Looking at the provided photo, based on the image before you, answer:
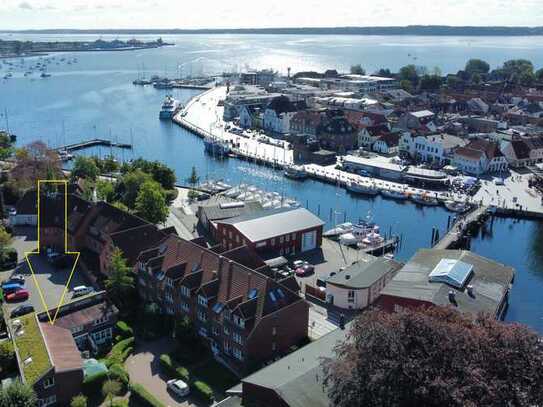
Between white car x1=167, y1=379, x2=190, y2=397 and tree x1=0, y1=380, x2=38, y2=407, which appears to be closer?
tree x1=0, y1=380, x2=38, y2=407

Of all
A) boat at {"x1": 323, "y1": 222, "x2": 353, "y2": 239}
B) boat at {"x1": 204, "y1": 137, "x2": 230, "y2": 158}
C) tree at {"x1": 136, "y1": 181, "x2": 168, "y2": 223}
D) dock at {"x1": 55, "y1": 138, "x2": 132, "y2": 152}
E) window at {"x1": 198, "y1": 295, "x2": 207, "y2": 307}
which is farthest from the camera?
dock at {"x1": 55, "y1": 138, "x2": 132, "y2": 152}

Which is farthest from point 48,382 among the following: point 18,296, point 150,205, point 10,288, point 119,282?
point 150,205

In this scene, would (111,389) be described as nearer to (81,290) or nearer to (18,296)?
(81,290)

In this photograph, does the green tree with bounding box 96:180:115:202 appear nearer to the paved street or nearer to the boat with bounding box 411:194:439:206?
the paved street

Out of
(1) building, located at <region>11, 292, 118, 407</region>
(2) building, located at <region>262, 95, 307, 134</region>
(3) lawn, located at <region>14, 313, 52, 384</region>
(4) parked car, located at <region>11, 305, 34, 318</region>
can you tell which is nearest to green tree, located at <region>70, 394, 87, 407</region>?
(1) building, located at <region>11, 292, 118, 407</region>

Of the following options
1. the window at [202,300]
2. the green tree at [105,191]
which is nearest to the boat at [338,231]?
the window at [202,300]

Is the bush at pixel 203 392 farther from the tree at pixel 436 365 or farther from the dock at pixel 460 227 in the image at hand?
the dock at pixel 460 227
